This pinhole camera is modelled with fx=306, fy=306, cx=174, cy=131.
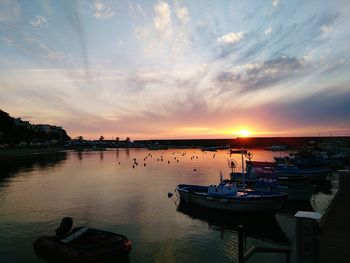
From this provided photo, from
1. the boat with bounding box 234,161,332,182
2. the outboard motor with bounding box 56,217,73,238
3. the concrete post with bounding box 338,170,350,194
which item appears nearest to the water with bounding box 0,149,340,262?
the outboard motor with bounding box 56,217,73,238

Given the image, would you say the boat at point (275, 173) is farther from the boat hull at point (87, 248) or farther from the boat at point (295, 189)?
the boat hull at point (87, 248)

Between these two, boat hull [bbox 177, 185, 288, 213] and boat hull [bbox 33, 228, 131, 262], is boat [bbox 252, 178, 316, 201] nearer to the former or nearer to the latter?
boat hull [bbox 177, 185, 288, 213]

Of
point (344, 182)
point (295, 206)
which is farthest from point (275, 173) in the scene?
point (344, 182)

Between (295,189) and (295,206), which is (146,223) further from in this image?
(295,189)

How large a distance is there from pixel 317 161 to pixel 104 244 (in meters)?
69.7

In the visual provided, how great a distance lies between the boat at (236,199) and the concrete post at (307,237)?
2461 centimetres

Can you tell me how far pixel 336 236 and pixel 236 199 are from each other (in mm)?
17202

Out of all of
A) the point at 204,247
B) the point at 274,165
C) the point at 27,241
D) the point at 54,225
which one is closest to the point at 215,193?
the point at 204,247

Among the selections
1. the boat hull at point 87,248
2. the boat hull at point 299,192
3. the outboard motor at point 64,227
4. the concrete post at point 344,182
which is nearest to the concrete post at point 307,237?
the boat hull at point 87,248

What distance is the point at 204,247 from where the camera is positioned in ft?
79.8

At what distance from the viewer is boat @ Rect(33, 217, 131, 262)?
18.5m

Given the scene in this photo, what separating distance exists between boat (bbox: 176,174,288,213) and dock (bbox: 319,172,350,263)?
7444 mm

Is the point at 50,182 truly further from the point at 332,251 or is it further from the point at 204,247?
the point at 332,251

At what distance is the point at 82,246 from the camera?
1955cm
